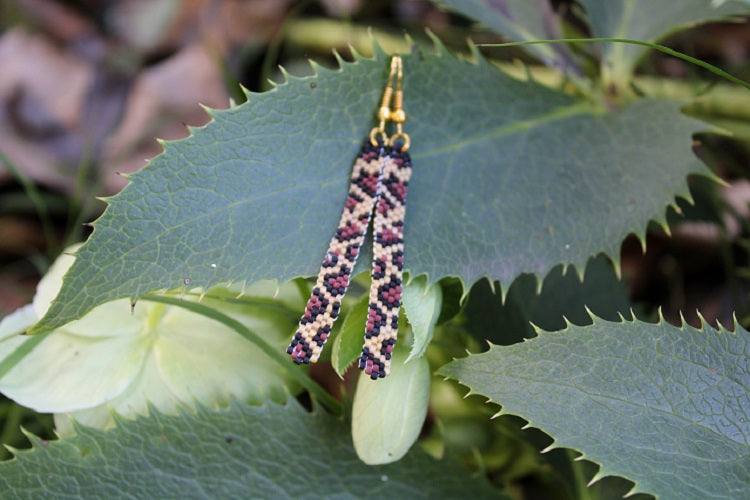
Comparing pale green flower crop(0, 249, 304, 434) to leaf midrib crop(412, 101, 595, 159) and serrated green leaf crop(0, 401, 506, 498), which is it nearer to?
serrated green leaf crop(0, 401, 506, 498)

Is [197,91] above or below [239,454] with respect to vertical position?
above

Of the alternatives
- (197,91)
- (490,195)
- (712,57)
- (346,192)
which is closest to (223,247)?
(346,192)

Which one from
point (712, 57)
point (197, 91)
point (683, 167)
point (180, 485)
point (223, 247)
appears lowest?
point (180, 485)

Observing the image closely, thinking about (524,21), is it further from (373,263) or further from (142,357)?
(142,357)

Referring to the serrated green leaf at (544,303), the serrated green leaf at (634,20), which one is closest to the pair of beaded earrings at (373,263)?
the serrated green leaf at (544,303)

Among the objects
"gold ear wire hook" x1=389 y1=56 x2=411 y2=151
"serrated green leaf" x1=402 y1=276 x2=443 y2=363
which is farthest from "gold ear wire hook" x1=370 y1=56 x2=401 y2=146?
"serrated green leaf" x1=402 y1=276 x2=443 y2=363

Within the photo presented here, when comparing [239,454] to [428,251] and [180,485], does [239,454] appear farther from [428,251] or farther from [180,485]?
[428,251]
